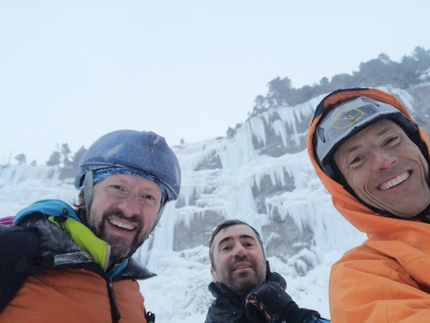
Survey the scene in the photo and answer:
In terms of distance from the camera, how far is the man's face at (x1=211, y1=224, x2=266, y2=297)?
2.64 m

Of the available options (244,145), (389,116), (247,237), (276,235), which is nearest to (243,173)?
(244,145)

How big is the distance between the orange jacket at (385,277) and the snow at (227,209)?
406 inches

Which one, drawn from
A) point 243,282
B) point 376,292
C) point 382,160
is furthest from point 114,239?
point 382,160

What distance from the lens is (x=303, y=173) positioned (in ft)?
61.4

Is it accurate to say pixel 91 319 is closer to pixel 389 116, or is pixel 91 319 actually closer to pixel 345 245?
pixel 389 116

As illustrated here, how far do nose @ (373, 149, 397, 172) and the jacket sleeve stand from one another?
482 millimetres

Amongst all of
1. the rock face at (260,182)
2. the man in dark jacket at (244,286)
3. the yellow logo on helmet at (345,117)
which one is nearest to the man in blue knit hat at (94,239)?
the man in dark jacket at (244,286)

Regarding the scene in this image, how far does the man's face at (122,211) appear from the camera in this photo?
1860 mm

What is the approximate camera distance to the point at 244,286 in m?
2.61

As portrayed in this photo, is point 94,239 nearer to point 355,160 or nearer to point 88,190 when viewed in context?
point 88,190

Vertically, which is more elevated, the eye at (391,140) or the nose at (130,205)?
the eye at (391,140)

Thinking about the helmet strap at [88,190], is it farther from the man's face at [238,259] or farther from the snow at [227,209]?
the snow at [227,209]

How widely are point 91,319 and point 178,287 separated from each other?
1378cm

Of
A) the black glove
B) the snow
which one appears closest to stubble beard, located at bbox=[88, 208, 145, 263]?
the black glove
